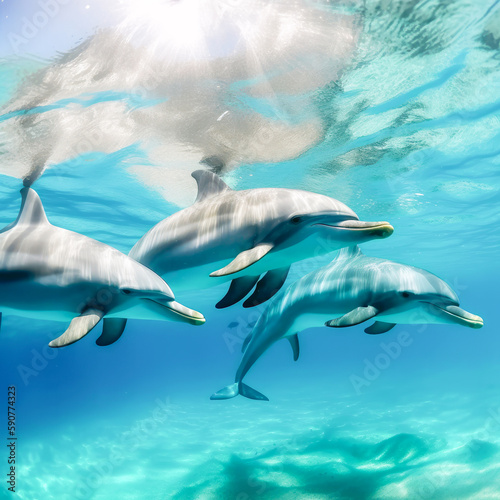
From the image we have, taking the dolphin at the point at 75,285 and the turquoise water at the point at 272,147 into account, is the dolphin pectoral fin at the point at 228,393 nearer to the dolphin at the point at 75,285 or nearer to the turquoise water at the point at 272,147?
the turquoise water at the point at 272,147

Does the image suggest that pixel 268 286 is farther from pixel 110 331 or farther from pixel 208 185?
pixel 110 331

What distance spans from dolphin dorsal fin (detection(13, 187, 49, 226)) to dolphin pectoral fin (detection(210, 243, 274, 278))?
2242 millimetres

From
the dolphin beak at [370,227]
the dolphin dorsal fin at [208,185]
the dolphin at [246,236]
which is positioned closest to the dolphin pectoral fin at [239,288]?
the dolphin at [246,236]

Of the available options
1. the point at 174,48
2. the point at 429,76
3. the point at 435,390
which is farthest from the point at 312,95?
the point at 435,390

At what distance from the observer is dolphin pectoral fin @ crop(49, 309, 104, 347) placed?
2965mm

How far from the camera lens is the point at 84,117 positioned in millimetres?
8891

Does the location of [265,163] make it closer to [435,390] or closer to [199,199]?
[199,199]

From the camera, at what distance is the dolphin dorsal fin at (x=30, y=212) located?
4.29 metres

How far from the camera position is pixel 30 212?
435 cm

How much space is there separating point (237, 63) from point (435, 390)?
24105 mm

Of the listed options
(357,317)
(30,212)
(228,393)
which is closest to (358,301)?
(357,317)

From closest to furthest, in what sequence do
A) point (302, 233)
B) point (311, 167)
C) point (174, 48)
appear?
point (302, 233) → point (174, 48) → point (311, 167)

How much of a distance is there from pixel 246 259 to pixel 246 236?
0.49 metres

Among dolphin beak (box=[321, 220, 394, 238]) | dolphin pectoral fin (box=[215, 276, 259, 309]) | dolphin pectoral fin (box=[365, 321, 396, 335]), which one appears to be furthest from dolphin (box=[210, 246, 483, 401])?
dolphin beak (box=[321, 220, 394, 238])
